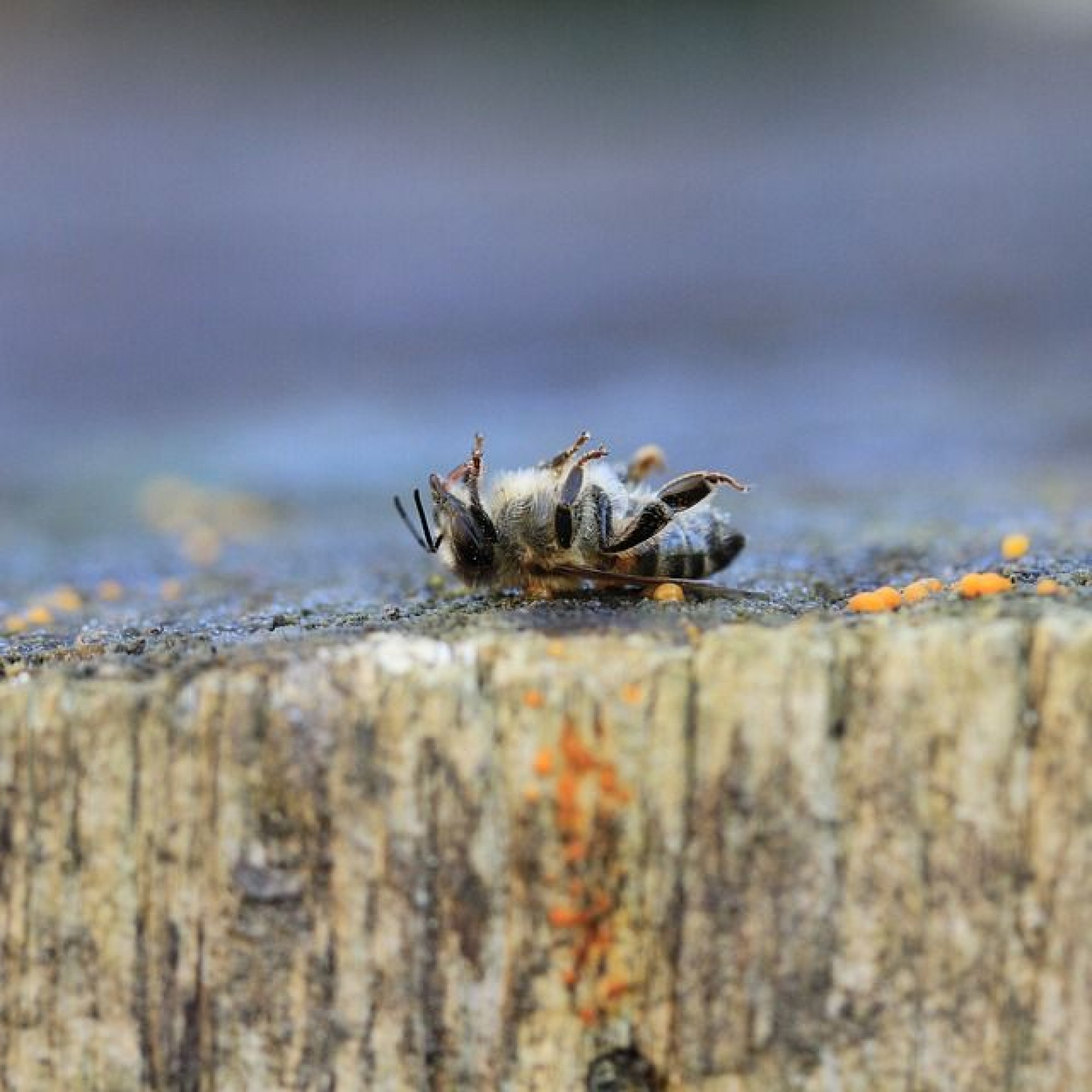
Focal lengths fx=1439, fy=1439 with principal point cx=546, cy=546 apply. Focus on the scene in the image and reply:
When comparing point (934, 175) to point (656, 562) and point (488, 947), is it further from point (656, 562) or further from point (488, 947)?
point (488, 947)

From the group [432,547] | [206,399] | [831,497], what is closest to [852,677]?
[432,547]

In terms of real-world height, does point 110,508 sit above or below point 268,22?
below

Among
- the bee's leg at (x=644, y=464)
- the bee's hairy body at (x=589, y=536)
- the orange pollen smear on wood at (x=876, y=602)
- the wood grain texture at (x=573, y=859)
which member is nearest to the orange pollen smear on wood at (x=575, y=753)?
the wood grain texture at (x=573, y=859)

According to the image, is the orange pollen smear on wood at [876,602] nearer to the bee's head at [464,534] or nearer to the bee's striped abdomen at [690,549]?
the bee's striped abdomen at [690,549]

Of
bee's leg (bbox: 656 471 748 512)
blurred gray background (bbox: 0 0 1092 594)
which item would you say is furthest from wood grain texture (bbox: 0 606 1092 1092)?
blurred gray background (bbox: 0 0 1092 594)

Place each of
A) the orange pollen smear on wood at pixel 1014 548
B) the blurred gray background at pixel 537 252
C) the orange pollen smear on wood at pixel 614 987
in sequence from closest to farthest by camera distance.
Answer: the orange pollen smear on wood at pixel 614 987 → the orange pollen smear on wood at pixel 1014 548 → the blurred gray background at pixel 537 252

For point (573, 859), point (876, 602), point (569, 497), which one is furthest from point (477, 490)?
point (573, 859)

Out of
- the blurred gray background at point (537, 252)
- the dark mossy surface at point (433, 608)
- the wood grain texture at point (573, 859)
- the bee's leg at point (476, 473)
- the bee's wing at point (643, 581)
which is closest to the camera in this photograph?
the wood grain texture at point (573, 859)

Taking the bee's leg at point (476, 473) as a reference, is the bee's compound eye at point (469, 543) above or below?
below

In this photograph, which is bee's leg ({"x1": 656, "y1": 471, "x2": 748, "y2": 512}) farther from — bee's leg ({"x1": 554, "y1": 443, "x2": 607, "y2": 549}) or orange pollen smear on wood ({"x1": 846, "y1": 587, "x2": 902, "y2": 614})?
orange pollen smear on wood ({"x1": 846, "y1": 587, "x2": 902, "y2": 614})
